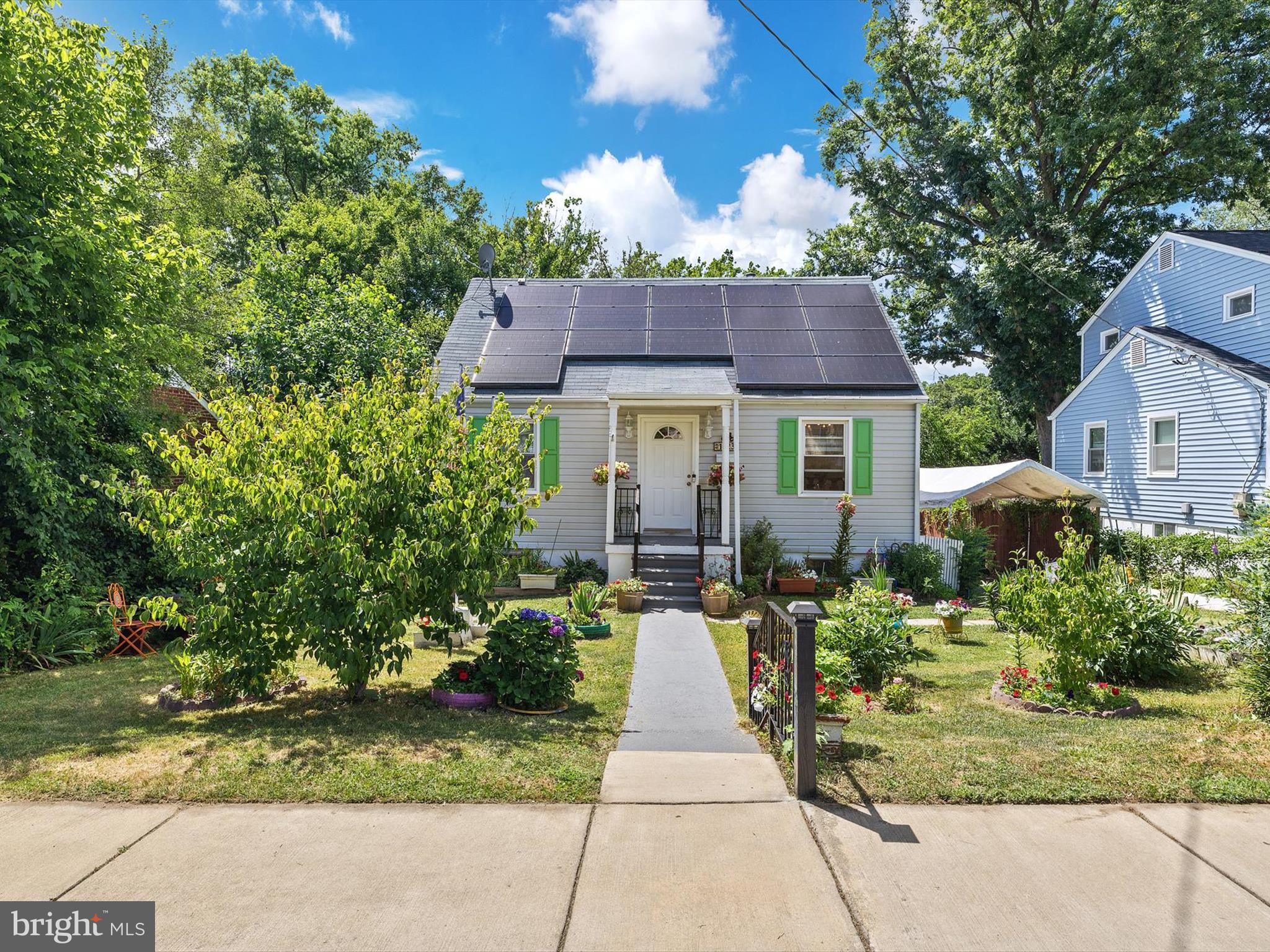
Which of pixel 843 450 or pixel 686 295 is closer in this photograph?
pixel 843 450

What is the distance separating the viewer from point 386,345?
58.7 ft

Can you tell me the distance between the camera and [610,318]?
1495 centimetres

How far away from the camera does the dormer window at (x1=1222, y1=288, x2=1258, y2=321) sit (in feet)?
48.2

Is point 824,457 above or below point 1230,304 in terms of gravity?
below

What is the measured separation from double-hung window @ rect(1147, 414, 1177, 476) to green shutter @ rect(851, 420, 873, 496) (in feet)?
26.6

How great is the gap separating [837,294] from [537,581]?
8900 millimetres

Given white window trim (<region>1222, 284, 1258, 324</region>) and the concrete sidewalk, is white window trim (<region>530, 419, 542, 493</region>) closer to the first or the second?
the concrete sidewalk

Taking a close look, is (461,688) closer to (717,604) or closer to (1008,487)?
(717,604)

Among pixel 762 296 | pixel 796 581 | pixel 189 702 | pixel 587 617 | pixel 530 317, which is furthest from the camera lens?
pixel 762 296

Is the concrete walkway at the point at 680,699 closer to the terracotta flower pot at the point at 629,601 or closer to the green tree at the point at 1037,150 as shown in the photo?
the terracotta flower pot at the point at 629,601

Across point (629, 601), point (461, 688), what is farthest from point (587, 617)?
point (461, 688)

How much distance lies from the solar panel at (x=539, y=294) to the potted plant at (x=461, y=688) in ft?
35.6

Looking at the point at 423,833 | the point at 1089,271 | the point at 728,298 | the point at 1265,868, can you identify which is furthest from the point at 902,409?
the point at 1089,271

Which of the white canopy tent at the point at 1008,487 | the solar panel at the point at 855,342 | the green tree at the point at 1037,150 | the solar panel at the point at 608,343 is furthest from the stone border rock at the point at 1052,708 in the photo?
the green tree at the point at 1037,150
